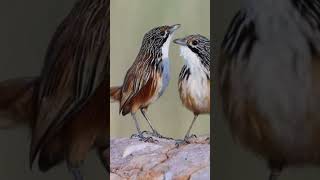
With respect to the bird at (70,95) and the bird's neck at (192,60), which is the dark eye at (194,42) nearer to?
the bird's neck at (192,60)

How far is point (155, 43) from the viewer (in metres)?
2.90

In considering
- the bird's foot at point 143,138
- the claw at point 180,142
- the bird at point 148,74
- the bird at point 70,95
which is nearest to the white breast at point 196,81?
the bird at point 148,74

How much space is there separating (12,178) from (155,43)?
104 centimetres

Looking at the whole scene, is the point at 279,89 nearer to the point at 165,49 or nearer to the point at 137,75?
the point at 165,49

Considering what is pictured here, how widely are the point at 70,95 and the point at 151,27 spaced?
568mm

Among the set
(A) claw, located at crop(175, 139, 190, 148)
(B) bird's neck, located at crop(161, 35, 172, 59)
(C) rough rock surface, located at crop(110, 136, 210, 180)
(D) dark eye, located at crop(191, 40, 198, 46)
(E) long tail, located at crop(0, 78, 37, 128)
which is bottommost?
(C) rough rock surface, located at crop(110, 136, 210, 180)

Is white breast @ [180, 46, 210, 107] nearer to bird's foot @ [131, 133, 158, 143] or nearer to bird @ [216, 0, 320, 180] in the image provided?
bird @ [216, 0, 320, 180]

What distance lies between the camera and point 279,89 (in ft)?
9.39

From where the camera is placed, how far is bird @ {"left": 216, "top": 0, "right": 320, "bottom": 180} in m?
2.86

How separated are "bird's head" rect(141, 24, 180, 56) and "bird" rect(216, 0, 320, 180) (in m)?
0.32

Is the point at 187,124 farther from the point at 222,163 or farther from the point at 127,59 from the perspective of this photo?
the point at 127,59

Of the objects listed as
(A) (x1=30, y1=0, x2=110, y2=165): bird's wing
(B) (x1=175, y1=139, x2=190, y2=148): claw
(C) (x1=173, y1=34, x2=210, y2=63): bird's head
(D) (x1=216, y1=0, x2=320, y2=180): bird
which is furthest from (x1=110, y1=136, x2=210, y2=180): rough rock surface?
(C) (x1=173, y1=34, x2=210, y2=63): bird's head

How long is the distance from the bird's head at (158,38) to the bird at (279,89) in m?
0.32

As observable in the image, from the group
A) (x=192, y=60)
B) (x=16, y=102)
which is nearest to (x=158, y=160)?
(x=192, y=60)
